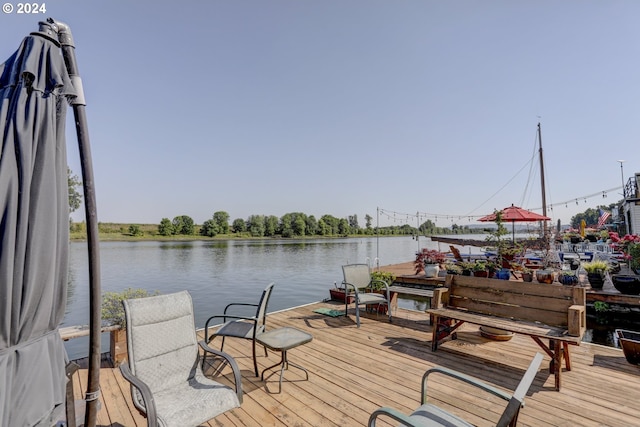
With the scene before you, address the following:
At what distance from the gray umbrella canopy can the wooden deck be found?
5.49ft

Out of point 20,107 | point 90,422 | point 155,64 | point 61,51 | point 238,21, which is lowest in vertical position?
point 90,422

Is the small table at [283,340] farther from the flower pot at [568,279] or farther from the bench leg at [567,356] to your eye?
the flower pot at [568,279]

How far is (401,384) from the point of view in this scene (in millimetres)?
3129

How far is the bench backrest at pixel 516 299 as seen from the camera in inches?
132

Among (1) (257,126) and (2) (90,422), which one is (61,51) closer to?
(2) (90,422)

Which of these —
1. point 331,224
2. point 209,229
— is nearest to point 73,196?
point 209,229

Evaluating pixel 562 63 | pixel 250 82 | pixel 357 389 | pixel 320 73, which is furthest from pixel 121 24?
pixel 562 63

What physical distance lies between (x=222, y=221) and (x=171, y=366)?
212ft

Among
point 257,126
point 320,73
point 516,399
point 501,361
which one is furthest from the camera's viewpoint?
point 257,126

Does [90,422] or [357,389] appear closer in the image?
[90,422]

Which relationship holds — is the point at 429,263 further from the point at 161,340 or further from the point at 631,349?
the point at 161,340

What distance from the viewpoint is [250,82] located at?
10.4m

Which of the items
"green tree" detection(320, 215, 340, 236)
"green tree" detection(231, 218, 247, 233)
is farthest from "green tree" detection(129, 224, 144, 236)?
"green tree" detection(320, 215, 340, 236)

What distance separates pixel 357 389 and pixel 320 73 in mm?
9154
